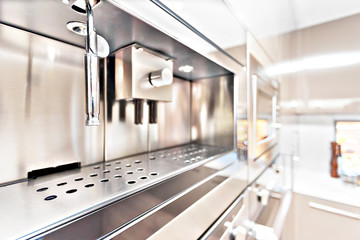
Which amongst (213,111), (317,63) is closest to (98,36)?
(213,111)

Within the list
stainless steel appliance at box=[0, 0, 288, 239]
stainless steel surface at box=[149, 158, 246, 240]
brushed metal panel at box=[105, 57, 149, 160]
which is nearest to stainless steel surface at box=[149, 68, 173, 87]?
stainless steel appliance at box=[0, 0, 288, 239]

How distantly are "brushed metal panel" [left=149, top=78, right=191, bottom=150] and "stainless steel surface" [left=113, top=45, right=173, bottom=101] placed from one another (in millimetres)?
224

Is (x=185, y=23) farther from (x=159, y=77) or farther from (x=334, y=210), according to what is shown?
(x=334, y=210)

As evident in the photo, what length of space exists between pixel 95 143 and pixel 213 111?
0.59 meters

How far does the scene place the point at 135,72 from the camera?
20.2 inches

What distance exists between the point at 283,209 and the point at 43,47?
1500 millimetres

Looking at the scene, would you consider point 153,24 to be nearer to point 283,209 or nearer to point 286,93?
point 283,209

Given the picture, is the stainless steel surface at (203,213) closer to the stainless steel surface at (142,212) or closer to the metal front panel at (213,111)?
the stainless steel surface at (142,212)

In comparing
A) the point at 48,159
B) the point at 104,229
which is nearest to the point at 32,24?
the point at 48,159

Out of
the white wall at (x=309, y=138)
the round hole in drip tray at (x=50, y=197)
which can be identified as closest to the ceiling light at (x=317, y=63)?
the white wall at (x=309, y=138)

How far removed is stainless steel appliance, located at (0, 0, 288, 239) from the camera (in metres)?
0.30

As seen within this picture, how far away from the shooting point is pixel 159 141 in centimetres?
78

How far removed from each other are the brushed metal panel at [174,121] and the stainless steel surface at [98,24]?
11.9 inches

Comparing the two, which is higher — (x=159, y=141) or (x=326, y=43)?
(x=326, y=43)
